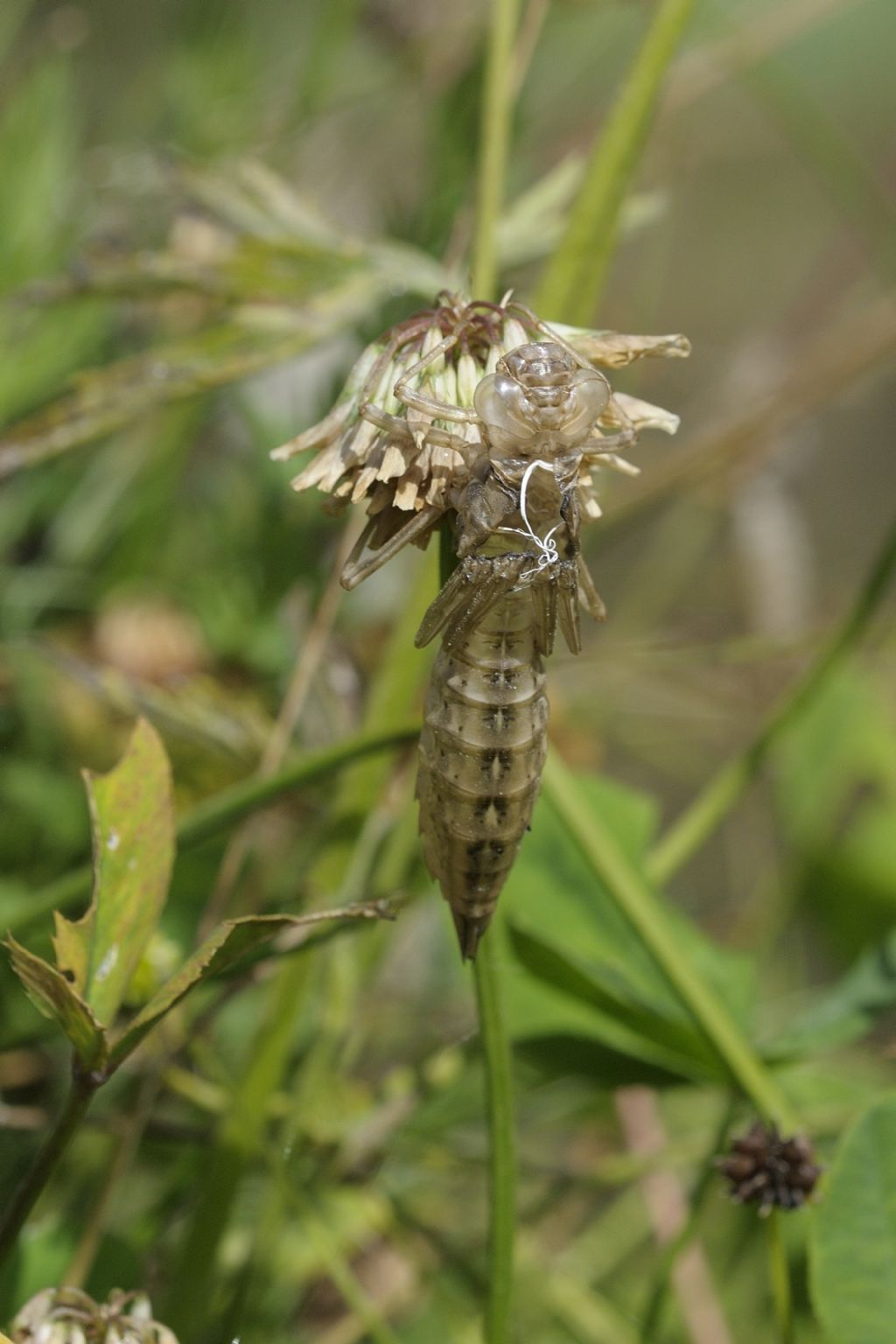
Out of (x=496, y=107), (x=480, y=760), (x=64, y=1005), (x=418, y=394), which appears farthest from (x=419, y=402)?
(x=496, y=107)

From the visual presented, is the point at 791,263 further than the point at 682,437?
Yes

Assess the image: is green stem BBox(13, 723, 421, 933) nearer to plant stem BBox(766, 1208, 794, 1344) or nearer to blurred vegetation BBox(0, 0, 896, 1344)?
blurred vegetation BBox(0, 0, 896, 1344)

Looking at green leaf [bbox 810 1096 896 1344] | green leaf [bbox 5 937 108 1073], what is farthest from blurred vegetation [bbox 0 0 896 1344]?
green leaf [bbox 5 937 108 1073]

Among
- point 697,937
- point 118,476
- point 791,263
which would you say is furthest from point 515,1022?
point 791,263

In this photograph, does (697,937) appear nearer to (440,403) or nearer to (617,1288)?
(617,1288)

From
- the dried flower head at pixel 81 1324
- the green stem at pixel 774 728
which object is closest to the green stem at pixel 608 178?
the green stem at pixel 774 728

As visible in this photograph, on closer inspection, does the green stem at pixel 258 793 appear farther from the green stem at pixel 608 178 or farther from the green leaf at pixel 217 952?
the green stem at pixel 608 178
